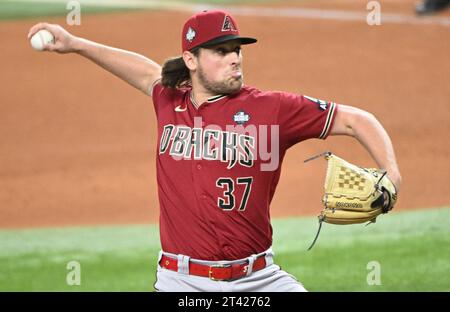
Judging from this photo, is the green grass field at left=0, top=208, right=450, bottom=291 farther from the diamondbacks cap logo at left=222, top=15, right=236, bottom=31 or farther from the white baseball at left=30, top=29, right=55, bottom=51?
the diamondbacks cap logo at left=222, top=15, right=236, bottom=31

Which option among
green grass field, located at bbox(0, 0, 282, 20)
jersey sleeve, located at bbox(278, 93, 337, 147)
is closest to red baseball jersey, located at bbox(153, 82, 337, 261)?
jersey sleeve, located at bbox(278, 93, 337, 147)

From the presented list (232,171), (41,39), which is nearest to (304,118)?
(232,171)

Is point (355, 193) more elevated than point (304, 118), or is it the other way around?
point (304, 118)

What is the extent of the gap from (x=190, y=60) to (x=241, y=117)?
0.47m

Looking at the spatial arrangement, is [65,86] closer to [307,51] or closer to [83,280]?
[307,51]

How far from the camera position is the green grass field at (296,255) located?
7980 millimetres

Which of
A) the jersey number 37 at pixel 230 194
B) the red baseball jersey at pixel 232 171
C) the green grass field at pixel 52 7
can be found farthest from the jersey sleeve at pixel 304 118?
the green grass field at pixel 52 7

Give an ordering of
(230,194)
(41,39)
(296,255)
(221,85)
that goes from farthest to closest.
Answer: (296,255)
(41,39)
(221,85)
(230,194)

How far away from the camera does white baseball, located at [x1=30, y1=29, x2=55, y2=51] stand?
552 centimetres

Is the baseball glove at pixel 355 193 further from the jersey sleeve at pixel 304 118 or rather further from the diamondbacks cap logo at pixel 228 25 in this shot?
the diamondbacks cap logo at pixel 228 25

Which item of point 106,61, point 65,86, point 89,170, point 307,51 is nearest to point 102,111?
point 65,86

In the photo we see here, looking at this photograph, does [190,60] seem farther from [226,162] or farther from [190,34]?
[226,162]

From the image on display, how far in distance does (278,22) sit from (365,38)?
233 cm

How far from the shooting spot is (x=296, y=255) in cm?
884
